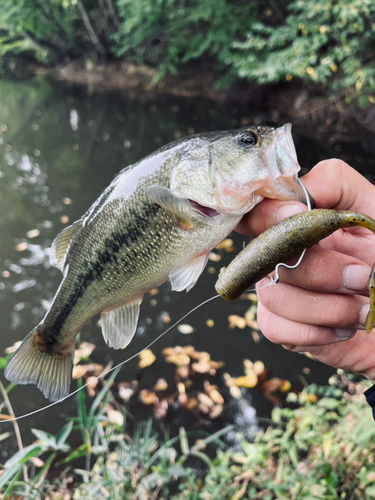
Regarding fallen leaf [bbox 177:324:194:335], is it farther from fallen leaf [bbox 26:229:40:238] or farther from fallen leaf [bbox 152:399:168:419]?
fallen leaf [bbox 26:229:40:238]

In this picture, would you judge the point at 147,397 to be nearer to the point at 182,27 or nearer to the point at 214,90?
the point at 214,90

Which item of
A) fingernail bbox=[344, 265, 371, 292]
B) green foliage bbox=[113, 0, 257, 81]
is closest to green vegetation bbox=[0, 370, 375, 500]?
fingernail bbox=[344, 265, 371, 292]

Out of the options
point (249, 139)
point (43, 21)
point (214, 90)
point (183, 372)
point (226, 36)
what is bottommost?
point (183, 372)

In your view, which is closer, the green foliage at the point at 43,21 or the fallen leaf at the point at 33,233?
the fallen leaf at the point at 33,233

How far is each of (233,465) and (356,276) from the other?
210 cm

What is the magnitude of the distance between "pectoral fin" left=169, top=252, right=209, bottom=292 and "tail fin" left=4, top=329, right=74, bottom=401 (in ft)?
2.50

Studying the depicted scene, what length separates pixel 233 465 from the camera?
2.53 meters

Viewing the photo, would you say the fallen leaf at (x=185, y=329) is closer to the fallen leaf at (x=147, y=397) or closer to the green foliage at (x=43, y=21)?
the fallen leaf at (x=147, y=397)

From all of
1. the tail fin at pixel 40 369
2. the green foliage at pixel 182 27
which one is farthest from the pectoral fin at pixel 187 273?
the green foliage at pixel 182 27

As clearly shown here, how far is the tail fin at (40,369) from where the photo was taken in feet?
5.11

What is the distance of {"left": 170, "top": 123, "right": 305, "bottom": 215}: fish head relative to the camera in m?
1.16

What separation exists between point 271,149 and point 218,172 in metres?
0.22

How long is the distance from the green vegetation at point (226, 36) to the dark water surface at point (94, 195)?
5.68 ft

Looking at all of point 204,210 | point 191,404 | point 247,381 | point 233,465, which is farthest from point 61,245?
point 247,381
